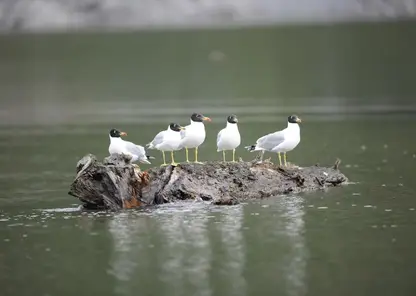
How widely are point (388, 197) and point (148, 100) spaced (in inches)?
1435

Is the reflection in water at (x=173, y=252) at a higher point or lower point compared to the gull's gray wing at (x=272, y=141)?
lower

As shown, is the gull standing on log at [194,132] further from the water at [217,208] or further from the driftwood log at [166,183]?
the water at [217,208]

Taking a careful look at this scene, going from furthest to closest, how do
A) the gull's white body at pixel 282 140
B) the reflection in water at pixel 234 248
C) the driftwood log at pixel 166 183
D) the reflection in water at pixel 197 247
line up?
the gull's white body at pixel 282 140 < the driftwood log at pixel 166 183 < the reflection in water at pixel 197 247 < the reflection in water at pixel 234 248

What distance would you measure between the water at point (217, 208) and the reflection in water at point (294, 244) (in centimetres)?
3

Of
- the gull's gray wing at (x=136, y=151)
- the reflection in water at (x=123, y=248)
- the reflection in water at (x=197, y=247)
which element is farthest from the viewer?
the gull's gray wing at (x=136, y=151)

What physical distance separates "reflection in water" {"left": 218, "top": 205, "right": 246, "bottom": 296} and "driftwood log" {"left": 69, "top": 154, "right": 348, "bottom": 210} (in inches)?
26.9

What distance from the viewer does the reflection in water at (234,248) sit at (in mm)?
18344

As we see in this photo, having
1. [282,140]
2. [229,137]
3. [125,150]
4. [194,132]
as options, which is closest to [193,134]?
[194,132]

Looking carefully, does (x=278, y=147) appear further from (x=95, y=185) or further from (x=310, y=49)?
(x=310, y=49)

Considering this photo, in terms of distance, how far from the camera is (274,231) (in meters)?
21.8

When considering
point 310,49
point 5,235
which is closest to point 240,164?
point 5,235

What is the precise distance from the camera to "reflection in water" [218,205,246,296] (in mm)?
18344

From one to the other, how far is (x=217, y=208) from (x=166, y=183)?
115 centimetres

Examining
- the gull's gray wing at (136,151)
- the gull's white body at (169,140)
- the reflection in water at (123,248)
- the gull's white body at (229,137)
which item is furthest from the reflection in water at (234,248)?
the gull's gray wing at (136,151)
